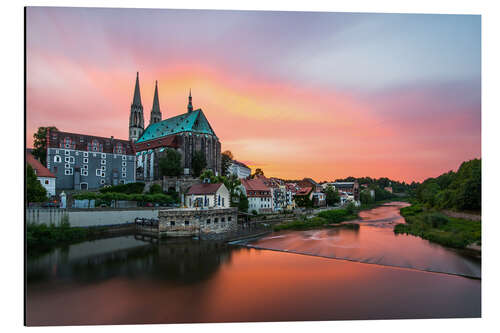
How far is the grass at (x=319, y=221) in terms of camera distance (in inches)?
672

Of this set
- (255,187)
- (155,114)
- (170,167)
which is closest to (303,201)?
(255,187)

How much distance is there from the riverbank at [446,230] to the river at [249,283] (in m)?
0.55

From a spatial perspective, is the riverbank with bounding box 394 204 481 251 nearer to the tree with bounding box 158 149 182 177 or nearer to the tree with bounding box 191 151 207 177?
the tree with bounding box 191 151 207 177

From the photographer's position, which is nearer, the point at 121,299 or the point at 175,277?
the point at 121,299

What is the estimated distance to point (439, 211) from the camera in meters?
13.9

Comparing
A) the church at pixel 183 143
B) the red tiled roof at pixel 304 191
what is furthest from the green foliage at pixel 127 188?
the red tiled roof at pixel 304 191

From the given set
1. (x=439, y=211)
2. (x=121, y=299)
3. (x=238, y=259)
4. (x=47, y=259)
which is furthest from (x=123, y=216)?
(x=439, y=211)

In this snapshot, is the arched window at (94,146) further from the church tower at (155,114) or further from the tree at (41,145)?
the church tower at (155,114)

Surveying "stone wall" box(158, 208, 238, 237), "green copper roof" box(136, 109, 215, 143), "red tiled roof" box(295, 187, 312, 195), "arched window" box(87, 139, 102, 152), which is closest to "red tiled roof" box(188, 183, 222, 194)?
"stone wall" box(158, 208, 238, 237)

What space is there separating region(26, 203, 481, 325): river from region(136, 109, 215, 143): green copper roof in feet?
71.3

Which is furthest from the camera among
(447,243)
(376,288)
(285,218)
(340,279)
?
(285,218)

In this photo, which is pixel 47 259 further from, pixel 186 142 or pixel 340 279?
pixel 186 142

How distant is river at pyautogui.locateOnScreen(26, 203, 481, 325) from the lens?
18.8ft

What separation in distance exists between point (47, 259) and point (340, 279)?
933 centimetres
